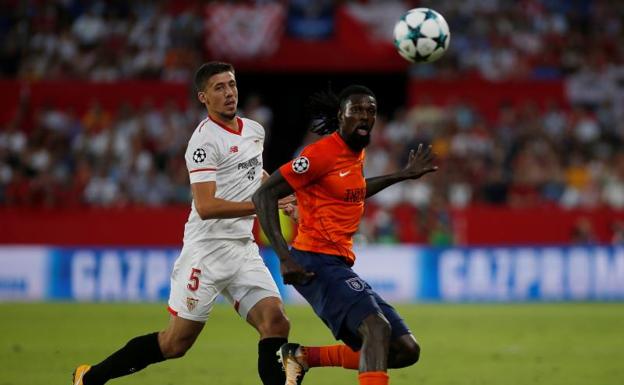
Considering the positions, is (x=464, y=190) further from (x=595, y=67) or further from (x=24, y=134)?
(x=24, y=134)

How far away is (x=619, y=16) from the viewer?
26031 millimetres

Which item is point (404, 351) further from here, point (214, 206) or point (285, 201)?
point (214, 206)

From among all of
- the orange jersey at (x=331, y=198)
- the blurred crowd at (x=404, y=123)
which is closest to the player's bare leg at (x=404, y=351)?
the orange jersey at (x=331, y=198)

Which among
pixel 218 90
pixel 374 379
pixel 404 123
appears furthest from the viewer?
pixel 404 123

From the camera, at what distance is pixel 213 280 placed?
7352 mm

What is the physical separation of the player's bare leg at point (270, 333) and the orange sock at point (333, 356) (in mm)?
288

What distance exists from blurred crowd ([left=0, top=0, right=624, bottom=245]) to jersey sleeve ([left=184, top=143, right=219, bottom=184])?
12445 mm

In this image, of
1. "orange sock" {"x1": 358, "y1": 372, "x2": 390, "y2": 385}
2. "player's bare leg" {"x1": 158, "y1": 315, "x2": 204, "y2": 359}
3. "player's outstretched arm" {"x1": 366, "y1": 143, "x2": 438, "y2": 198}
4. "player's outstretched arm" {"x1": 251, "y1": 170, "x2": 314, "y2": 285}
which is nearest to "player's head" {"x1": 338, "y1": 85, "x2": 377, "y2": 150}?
"player's outstretched arm" {"x1": 366, "y1": 143, "x2": 438, "y2": 198}

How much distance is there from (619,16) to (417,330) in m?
15.3

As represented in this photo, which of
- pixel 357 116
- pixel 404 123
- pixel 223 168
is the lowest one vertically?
pixel 223 168

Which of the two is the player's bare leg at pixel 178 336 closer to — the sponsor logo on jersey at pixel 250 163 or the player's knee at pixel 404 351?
the sponsor logo on jersey at pixel 250 163

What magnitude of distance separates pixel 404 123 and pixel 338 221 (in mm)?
16065

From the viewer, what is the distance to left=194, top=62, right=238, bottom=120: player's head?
7445mm

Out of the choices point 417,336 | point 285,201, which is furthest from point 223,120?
point 417,336
